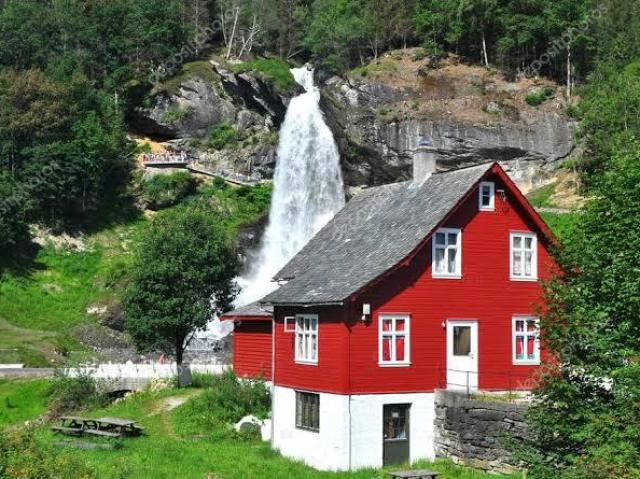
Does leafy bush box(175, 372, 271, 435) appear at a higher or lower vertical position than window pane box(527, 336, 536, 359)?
lower

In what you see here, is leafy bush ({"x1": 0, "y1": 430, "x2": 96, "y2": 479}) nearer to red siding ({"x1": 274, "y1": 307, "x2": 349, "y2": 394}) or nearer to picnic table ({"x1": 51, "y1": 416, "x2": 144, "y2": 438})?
red siding ({"x1": 274, "y1": 307, "x2": 349, "y2": 394})

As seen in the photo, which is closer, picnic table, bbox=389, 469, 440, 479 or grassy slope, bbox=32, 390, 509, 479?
picnic table, bbox=389, 469, 440, 479

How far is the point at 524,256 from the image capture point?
104ft

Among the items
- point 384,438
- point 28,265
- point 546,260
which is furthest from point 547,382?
point 28,265

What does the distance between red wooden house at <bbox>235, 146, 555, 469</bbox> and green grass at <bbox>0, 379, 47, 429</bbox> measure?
1305cm

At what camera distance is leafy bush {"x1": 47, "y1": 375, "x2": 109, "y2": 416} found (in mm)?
39312

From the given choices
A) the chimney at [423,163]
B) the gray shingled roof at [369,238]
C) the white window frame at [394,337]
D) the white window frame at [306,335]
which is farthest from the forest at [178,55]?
the white window frame at [306,335]

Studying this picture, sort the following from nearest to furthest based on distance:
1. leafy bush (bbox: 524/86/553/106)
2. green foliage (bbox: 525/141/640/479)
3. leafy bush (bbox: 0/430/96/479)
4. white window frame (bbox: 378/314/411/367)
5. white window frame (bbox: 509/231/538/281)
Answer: leafy bush (bbox: 0/430/96/479)
green foliage (bbox: 525/141/640/479)
white window frame (bbox: 378/314/411/367)
white window frame (bbox: 509/231/538/281)
leafy bush (bbox: 524/86/553/106)

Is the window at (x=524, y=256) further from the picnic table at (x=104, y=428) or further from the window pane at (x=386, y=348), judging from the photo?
the picnic table at (x=104, y=428)

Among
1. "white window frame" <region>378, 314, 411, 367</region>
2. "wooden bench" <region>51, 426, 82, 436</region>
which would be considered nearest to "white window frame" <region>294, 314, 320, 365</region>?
"white window frame" <region>378, 314, 411, 367</region>

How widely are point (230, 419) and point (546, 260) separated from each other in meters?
12.2

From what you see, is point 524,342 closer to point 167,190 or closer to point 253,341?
point 253,341

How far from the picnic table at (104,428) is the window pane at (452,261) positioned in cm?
1152

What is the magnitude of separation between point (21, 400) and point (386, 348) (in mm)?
18774
